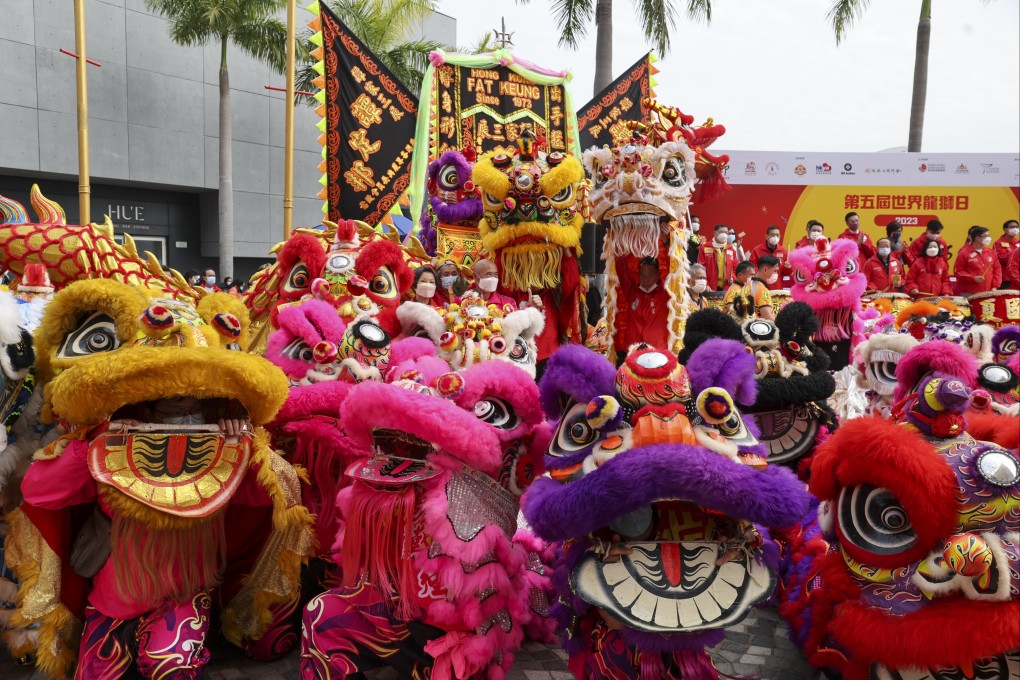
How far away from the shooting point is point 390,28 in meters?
14.9

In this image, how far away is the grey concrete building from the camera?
13945mm

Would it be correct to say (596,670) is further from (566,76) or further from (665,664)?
(566,76)

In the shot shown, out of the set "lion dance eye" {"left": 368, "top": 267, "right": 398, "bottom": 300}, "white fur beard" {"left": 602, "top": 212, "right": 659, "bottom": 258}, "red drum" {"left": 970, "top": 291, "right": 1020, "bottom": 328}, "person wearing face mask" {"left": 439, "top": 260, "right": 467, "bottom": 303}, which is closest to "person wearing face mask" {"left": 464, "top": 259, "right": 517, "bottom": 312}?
"person wearing face mask" {"left": 439, "top": 260, "right": 467, "bottom": 303}

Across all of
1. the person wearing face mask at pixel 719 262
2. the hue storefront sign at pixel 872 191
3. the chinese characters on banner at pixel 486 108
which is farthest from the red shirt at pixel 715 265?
the hue storefront sign at pixel 872 191

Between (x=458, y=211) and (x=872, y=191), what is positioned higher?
(x=872, y=191)

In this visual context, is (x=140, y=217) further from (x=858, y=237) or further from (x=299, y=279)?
(x=299, y=279)

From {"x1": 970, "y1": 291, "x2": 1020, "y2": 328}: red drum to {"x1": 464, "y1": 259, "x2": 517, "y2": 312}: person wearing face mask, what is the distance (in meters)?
3.84

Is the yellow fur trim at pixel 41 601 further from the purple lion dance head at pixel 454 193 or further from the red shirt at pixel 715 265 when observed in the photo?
the red shirt at pixel 715 265

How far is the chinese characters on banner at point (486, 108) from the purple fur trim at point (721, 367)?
20.0ft

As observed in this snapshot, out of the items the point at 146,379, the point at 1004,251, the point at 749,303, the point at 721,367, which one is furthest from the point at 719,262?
the point at 146,379

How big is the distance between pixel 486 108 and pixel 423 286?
465 cm

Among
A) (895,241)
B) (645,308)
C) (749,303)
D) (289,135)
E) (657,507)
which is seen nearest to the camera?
(657,507)

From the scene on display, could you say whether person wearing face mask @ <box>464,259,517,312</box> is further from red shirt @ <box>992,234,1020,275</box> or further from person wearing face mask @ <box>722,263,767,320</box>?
red shirt @ <box>992,234,1020,275</box>

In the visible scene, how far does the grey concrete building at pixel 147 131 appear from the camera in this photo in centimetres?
1395
